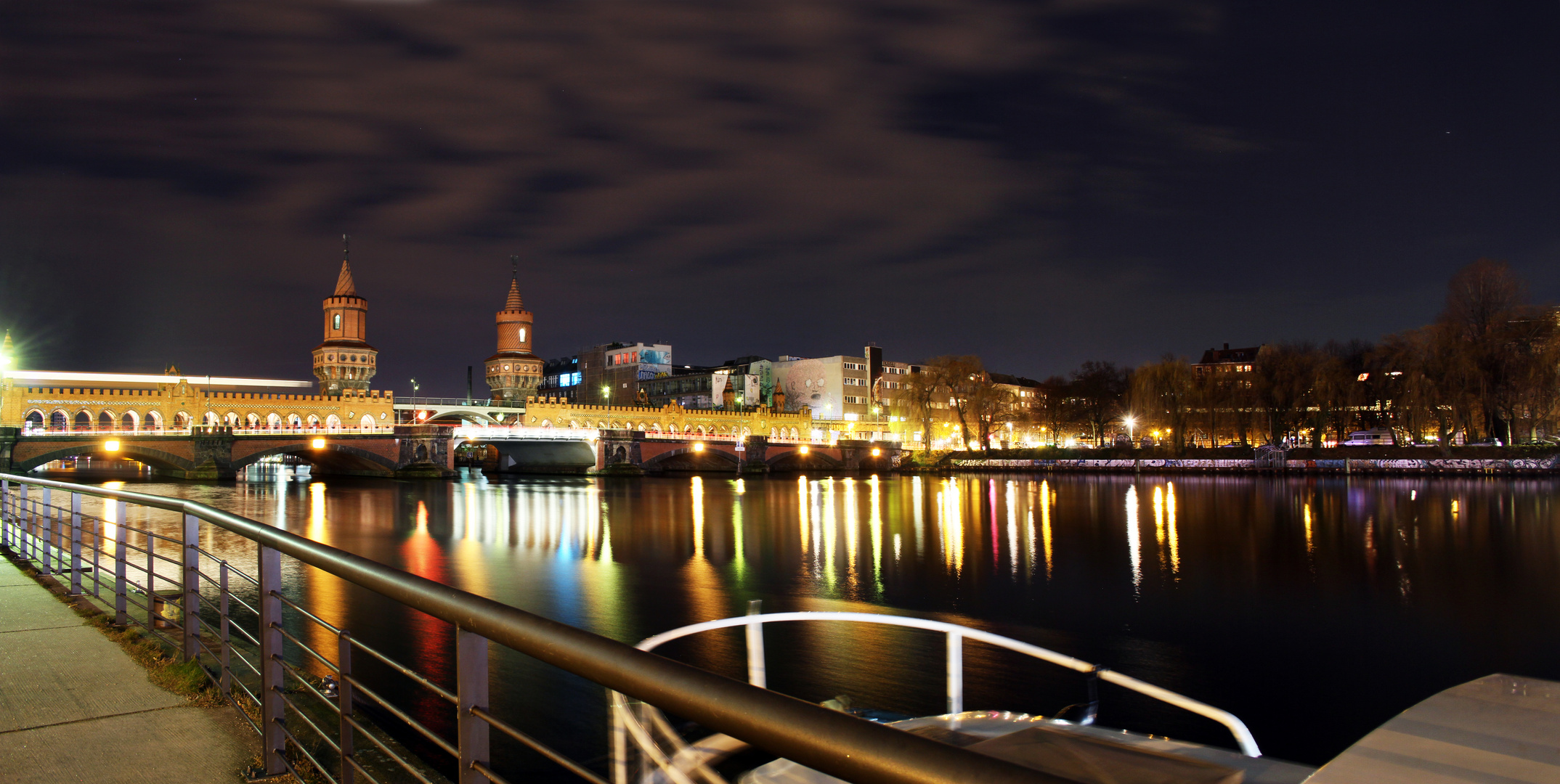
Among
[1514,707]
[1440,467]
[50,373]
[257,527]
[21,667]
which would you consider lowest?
[1440,467]

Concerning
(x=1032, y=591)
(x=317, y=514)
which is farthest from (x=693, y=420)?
(x=1032, y=591)

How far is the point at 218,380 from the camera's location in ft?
277

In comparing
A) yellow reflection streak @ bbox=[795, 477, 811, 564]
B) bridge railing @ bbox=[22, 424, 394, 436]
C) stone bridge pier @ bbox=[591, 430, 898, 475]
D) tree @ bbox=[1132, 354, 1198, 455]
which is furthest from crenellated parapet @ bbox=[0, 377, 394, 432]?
tree @ bbox=[1132, 354, 1198, 455]

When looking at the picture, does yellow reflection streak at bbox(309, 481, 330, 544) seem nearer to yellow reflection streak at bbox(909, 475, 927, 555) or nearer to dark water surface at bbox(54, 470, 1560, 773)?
dark water surface at bbox(54, 470, 1560, 773)

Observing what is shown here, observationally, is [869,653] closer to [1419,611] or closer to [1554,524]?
[1419,611]

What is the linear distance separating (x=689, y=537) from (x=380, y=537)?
9816 millimetres

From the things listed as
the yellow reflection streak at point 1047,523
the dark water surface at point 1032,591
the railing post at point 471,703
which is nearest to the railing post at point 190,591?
the dark water surface at point 1032,591

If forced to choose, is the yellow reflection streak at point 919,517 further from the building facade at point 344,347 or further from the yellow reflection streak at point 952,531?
the building facade at point 344,347

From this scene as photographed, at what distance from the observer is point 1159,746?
15.0 ft

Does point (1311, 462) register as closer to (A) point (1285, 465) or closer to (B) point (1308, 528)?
(A) point (1285, 465)

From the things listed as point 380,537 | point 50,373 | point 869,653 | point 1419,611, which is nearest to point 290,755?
point 869,653

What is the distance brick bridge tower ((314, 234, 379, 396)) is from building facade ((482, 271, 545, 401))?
52.3 ft

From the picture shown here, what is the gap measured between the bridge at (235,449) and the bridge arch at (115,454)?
40 millimetres

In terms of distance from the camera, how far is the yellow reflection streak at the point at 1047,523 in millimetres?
22141
